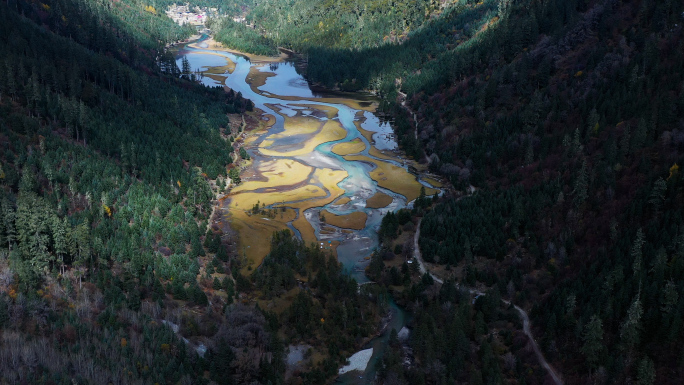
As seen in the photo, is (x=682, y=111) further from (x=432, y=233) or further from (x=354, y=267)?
(x=354, y=267)

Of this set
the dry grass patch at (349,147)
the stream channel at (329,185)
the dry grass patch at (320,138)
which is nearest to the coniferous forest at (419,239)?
the stream channel at (329,185)

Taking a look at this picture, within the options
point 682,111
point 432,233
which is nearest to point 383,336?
point 432,233

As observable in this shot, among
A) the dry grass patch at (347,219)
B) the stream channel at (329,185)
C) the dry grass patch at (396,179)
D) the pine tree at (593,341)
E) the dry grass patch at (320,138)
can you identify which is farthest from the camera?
the dry grass patch at (320,138)

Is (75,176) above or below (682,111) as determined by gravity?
below

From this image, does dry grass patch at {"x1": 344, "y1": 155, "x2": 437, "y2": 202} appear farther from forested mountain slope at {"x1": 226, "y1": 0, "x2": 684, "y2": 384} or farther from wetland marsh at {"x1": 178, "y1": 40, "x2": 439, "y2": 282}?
forested mountain slope at {"x1": 226, "y1": 0, "x2": 684, "y2": 384}

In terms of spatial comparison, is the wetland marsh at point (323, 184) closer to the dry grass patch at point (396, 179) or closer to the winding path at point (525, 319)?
the dry grass patch at point (396, 179)

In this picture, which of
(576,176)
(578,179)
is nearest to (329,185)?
(576,176)
